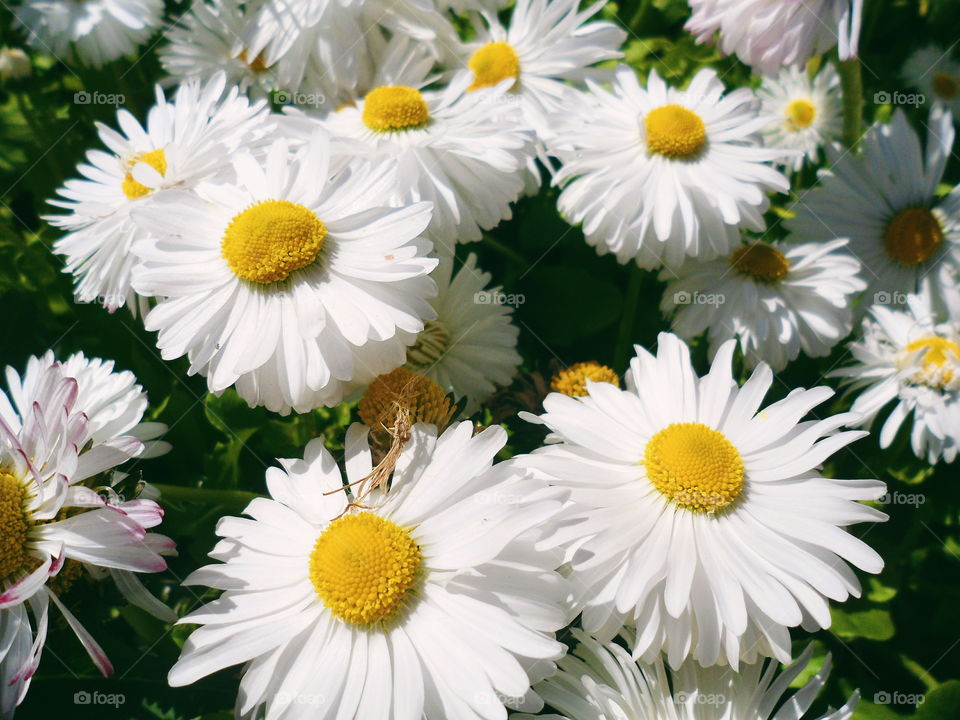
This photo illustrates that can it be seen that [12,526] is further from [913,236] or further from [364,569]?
[913,236]

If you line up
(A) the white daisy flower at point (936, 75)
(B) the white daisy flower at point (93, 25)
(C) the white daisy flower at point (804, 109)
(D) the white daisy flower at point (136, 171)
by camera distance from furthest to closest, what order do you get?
(C) the white daisy flower at point (804, 109) < (A) the white daisy flower at point (936, 75) < (B) the white daisy flower at point (93, 25) < (D) the white daisy flower at point (136, 171)

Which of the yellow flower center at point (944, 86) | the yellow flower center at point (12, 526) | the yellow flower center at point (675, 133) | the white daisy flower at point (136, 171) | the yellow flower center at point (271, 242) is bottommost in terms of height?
the yellow flower center at point (12, 526)

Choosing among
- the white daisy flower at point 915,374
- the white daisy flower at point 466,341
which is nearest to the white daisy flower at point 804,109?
the white daisy flower at point 915,374

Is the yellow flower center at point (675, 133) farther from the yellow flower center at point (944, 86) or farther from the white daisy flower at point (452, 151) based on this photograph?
the yellow flower center at point (944, 86)

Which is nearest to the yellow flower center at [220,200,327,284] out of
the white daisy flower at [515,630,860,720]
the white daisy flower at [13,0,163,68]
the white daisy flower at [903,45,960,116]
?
the white daisy flower at [515,630,860,720]

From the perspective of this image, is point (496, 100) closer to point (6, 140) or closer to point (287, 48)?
point (287, 48)

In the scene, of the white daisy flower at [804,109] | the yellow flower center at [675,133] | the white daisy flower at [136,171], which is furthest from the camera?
the white daisy flower at [804,109]

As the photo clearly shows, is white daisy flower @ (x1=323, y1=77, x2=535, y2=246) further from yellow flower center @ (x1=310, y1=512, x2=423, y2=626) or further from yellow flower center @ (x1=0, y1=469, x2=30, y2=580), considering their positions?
yellow flower center @ (x1=0, y1=469, x2=30, y2=580)
